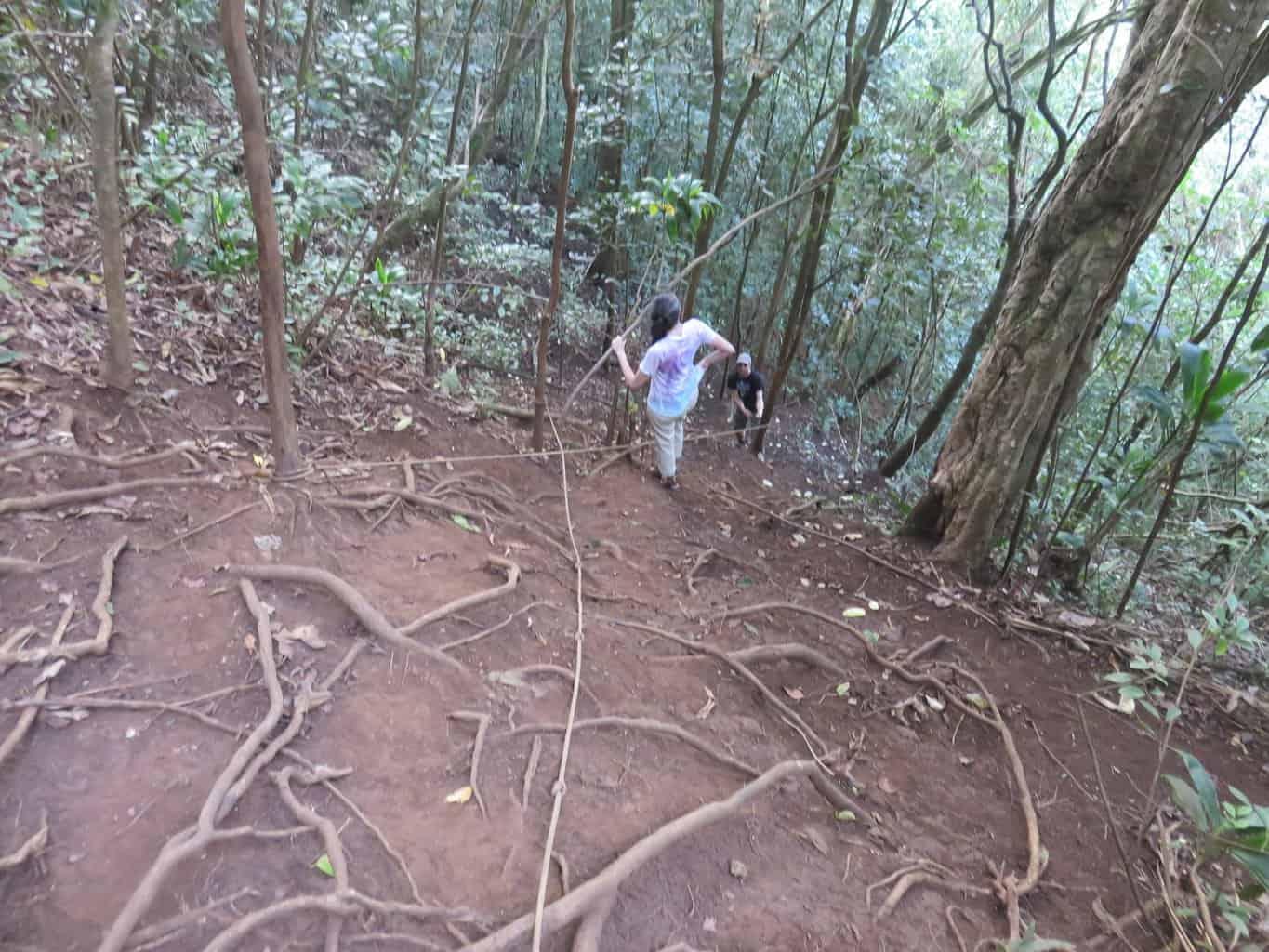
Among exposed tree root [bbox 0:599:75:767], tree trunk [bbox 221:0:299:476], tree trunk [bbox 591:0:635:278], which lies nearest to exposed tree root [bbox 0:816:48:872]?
exposed tree root [bbox 0:599:75:767]

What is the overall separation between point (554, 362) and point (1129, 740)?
666cm

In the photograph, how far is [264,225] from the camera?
10.7ft

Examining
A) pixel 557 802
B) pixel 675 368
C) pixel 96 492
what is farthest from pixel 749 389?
pixel 96 492

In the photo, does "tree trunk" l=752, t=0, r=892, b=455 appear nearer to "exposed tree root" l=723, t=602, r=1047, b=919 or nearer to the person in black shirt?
the person in black shirt

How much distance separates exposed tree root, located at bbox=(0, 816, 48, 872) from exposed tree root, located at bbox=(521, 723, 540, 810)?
1434mm

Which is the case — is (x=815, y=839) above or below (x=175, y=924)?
below

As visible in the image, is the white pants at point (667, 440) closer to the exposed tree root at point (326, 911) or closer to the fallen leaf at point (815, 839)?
the fallen leaf at point (815, 839)

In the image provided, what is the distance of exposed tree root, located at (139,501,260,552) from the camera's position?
3306 mm

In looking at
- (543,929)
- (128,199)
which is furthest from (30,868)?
(128,199)

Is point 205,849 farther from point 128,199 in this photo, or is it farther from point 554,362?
point 554,362

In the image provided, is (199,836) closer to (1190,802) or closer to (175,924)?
(175,924)

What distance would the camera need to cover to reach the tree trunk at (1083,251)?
4.45m

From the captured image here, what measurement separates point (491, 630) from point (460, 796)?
101 cm

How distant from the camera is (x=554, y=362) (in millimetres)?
8898
